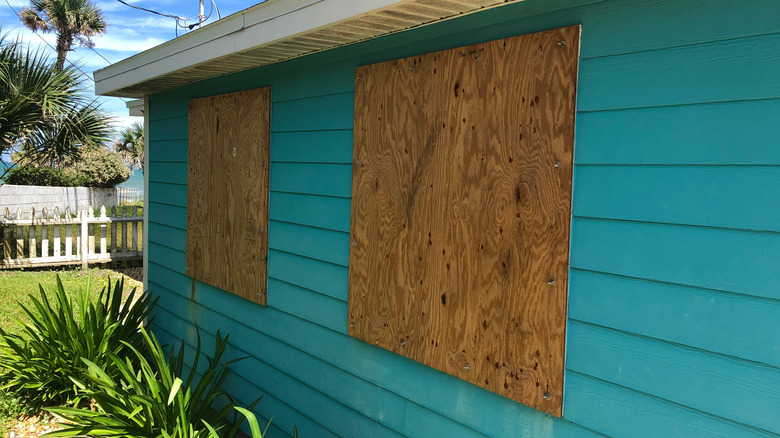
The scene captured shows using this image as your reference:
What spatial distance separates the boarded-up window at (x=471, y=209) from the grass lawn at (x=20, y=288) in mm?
2928

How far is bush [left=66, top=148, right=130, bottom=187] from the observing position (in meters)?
17.8

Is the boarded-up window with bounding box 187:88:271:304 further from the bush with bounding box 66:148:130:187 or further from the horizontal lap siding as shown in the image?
the bush with bounding box 66:148:130:187

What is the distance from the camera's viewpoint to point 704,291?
1.64 meters

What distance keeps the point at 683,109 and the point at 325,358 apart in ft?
7.25

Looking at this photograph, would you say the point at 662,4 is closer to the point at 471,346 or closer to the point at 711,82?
the point at 711,82

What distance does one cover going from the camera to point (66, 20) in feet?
92.1

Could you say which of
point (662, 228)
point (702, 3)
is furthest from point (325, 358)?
point (702, 3)

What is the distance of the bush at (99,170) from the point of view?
Answer: 17750 mm

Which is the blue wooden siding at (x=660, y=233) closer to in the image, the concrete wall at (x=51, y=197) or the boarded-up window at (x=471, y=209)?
the boarded-up window at (x=471, y=209)

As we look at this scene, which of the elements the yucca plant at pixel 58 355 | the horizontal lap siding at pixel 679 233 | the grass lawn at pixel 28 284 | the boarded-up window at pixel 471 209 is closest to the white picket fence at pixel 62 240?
the grass lawn at pixel 28 284

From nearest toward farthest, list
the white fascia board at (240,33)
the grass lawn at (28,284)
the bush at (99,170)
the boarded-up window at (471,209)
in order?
1. the boarded-up window at (471,209)
2. the white fascia board at (240,33)
3. the grass lawn at (28,284)
4. the bush at (99,170)

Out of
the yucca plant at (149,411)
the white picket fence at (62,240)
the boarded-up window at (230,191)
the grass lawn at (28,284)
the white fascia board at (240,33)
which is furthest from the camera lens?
the white picket fence at (62,240)

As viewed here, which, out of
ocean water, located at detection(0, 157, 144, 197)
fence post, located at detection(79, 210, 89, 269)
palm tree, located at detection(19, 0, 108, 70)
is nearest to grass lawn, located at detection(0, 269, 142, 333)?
fence post, located at detection(79, 210, 89, 269)

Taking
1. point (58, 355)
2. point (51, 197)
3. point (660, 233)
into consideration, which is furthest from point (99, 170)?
point (660, 233)
